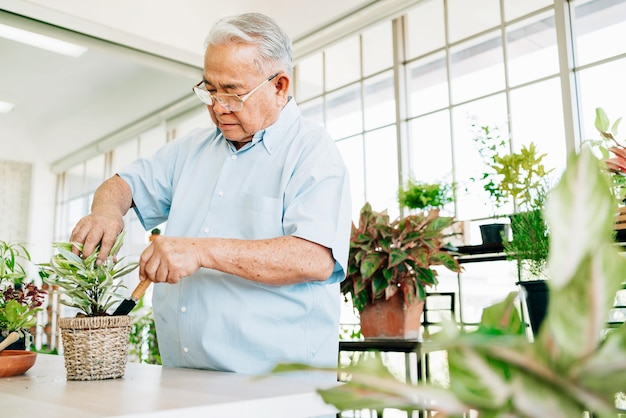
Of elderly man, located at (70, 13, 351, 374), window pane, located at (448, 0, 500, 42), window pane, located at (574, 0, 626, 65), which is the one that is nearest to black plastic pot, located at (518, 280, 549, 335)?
elderly man, located at (70, 13, 351, 374)

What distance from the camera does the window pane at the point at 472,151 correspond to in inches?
149

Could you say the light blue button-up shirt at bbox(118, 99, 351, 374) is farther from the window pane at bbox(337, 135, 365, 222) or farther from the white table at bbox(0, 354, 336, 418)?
the window pane at bbox(337, 135, 365, 222)

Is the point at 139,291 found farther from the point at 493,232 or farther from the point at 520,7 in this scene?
the point at 520,7

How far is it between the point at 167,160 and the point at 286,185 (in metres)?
0.49

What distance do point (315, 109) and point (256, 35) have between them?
3.71 meters

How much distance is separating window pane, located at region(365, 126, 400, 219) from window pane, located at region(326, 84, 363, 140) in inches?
8.4

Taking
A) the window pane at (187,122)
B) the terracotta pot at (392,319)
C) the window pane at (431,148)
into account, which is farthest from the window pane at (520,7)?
the window pane at (187,122)

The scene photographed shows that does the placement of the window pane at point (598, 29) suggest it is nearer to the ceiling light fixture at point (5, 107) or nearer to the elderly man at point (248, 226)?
the elderly man at point (248, 226)

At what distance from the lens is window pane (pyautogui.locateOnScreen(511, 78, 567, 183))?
137 inches

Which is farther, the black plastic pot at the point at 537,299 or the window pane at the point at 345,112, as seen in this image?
the window pane at the point at 345,112

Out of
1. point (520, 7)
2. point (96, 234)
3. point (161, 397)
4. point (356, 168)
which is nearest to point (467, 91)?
point (520, 7)

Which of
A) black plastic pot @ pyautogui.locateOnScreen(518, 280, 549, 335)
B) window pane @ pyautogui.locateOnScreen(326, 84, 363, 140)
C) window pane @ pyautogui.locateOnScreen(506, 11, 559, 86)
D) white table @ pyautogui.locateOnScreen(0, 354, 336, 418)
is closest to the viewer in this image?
white table @ pyautogui.locateOnScreen(0, 354, 336, 418)

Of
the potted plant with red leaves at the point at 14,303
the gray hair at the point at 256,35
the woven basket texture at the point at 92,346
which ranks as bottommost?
the woven basket texture at the point at 92,346

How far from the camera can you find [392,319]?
273cm
